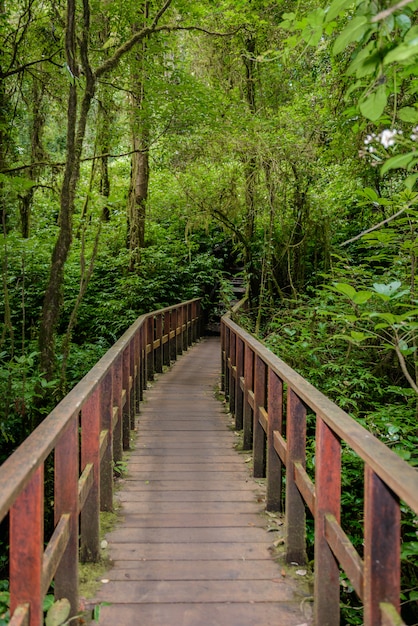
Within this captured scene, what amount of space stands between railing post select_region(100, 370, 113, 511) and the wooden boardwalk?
0.63 feet

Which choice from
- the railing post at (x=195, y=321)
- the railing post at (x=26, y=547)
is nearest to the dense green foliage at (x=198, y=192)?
the railing post at (x=195, y=321)

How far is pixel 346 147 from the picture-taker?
9.16 metres

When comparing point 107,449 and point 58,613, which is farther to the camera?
point 107,449

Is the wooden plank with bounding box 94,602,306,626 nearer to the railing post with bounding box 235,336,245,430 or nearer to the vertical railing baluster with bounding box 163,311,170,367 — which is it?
the railing post with bounding box 235,336,245,430

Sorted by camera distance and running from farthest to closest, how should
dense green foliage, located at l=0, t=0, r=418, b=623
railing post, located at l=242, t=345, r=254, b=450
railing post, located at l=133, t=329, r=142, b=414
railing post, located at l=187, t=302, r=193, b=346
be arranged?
railing post, located at l=187, t=302, r=193, b=346, railing post, located at l=133, t=329, r=142, b=414, dense green foliage, located at l=0, t=0, r=418, b=623, railing post, located at l=242, t=345, r=254, b=450

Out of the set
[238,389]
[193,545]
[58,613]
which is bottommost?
[193,545]

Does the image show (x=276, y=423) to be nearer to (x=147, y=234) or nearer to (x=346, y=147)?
(x=346, y=147)

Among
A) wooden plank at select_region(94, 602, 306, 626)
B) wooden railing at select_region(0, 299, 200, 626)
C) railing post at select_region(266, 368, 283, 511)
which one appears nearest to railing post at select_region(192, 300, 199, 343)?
wooden railing at select_region(0, 299, 200, 626)

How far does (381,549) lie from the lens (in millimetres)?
1723

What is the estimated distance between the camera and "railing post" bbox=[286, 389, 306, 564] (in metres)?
3.06

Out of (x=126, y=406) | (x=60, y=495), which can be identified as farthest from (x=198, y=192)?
(x=60, y=495)

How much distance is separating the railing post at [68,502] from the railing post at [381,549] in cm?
131

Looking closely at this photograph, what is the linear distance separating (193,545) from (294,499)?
2.47 feet

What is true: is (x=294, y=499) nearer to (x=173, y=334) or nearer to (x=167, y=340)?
(x=167, y=340)
